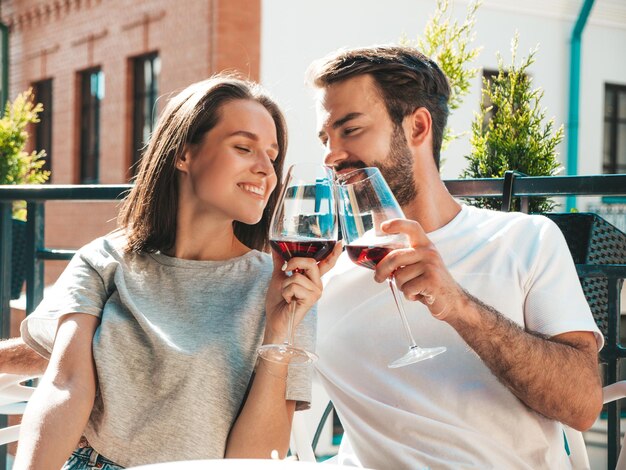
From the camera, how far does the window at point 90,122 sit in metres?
13.2

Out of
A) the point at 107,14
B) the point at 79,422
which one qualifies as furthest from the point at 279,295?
the point at 107,14

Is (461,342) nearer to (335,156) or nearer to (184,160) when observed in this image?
(335,156)

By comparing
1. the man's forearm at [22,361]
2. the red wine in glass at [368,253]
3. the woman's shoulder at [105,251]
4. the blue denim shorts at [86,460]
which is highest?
the red wine in glass at [368,253]

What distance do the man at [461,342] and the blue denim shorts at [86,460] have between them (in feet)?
1.97

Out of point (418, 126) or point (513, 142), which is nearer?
point (418, 126)

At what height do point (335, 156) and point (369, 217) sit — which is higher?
point (335, 156)

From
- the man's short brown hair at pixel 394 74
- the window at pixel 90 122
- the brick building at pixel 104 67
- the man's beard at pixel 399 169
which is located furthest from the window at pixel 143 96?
the man's beard at pixel 399 169

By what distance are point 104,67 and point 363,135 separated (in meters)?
11.2

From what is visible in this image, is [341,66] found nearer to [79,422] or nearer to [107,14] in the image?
[79,422]

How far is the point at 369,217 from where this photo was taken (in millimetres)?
1751

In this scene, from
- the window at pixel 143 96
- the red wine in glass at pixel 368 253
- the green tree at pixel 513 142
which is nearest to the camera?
the red wine in glass at pixel 368 253

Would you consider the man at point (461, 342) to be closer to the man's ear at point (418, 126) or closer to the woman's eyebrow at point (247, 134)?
the man's ear at point (418, 126)

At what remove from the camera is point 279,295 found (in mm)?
1953

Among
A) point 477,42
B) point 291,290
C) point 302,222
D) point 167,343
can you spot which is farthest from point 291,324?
point 477,42
